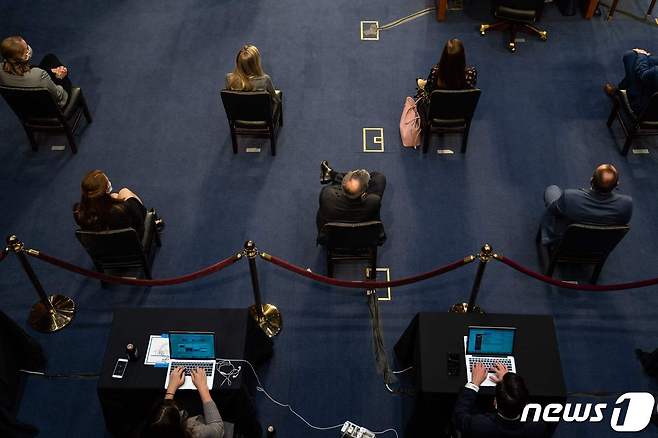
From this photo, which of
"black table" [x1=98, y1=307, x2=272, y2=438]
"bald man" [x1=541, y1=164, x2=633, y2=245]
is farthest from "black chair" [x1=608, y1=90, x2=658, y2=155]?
"black table" [x1=98, y1=307, x2=272, y2=438]

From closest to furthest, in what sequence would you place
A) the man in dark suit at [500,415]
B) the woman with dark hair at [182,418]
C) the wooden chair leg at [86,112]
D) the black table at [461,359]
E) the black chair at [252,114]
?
the woman with dark hair at [182,418], the man in dark suit at [500,415], the black table at [461,359], the black chair at [252,114], the wooden chair leg at [86,112]

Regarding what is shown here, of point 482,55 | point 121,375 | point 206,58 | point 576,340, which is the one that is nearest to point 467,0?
point 482,55

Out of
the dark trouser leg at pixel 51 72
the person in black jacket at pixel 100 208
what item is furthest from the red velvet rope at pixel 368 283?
the dark trouser leg at pixel 51 72

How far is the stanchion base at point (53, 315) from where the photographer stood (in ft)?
19.4

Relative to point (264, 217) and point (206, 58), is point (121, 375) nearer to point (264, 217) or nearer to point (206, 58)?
point (264, 217)

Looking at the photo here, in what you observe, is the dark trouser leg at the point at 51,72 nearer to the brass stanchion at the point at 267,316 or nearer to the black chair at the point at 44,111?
the black chair at the point at 44,111

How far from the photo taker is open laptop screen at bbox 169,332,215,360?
476cm

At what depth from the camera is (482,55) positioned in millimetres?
8266

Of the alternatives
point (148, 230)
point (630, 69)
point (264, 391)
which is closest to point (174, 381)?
point (264, 391)

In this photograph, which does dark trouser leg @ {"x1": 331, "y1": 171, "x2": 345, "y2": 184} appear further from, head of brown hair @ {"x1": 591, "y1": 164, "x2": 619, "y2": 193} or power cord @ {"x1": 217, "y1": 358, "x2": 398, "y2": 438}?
head of brown hair @ {"x1": 591, "y1": 164, "x2": 619, "y2": 193}

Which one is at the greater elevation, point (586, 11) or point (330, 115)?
point (586, 11)

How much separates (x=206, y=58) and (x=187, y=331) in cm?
438

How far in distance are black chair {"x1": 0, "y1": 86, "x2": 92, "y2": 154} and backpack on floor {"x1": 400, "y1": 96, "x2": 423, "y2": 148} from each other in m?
3.35

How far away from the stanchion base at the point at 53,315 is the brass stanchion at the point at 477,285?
330 centimetres
